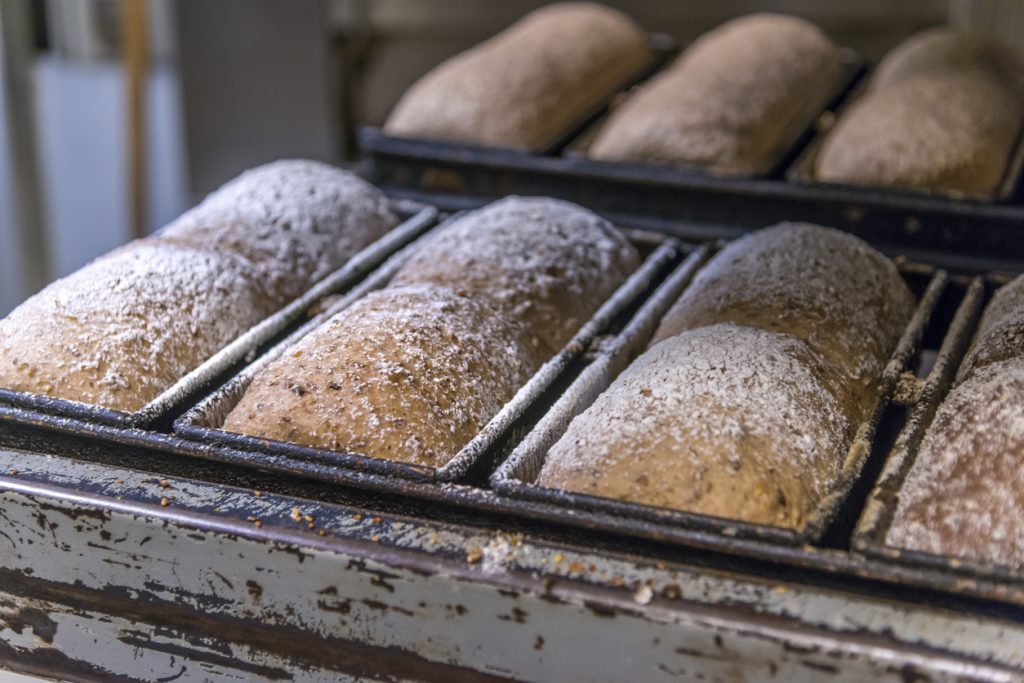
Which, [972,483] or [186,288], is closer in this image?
[972,483]

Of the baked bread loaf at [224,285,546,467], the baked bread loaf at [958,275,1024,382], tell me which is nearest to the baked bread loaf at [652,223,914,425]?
the baked bread loaf at [958,275,1024,382]

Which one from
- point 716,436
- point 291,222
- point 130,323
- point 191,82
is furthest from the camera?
point 191,82

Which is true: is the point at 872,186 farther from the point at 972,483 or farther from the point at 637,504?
the point at 637,504

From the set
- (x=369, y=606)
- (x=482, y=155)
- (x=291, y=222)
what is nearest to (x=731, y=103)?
(x=482, y=155)

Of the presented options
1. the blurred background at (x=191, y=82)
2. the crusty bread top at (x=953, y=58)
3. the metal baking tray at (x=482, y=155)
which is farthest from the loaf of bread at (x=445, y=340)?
the blurred background at (x=191, y=82)

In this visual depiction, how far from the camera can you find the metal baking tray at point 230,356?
51.5 inches

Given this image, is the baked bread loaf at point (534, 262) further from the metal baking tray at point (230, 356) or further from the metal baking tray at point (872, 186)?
the metal baking tray at point (872, 186)

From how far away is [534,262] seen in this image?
1688 millimetres

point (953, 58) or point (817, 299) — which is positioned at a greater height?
point (953, 58)

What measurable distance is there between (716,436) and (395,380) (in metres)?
0.38

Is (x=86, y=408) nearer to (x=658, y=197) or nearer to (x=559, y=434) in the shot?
(x=559, y=434)

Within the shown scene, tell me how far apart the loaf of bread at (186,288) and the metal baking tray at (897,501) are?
0.86m

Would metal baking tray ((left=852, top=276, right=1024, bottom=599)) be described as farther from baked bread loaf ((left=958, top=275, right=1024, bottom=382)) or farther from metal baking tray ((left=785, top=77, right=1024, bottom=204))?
metal baking tray ((left=785, top=77, right=1024, bottom=204))

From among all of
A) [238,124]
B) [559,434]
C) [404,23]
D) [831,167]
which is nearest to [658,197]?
[831,167]
